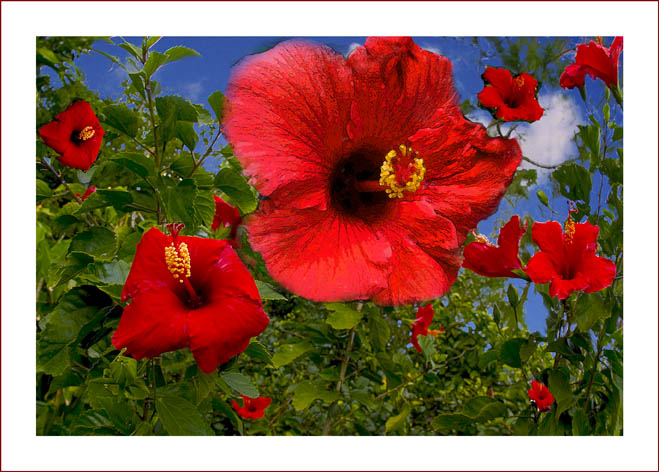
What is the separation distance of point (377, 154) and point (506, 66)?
0.39m

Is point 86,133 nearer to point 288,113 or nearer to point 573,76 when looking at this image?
point 288,113

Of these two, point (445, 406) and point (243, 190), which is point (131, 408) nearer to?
point (243, 190)

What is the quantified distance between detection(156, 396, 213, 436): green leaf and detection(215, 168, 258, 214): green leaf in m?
0.37

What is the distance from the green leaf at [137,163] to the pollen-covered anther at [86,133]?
186 millimetres

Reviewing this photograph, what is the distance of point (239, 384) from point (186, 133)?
465 millimetres

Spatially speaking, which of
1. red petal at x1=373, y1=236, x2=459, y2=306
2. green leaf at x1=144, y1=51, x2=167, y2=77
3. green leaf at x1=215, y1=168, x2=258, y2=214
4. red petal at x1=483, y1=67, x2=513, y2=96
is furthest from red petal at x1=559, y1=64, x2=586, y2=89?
green leaf at x1=144, y1=51, x2=167, y2=77

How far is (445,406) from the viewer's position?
134cm

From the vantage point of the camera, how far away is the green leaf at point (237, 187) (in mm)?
1019

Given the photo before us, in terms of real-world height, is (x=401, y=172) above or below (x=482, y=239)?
above

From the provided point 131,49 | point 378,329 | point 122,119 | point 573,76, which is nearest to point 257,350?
point 378,329

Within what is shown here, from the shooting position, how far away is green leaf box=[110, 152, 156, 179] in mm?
958

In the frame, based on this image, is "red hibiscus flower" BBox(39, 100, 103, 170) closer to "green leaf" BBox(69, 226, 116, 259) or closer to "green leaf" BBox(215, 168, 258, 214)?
"green leaf" BBox(69, 226, 116, 259)

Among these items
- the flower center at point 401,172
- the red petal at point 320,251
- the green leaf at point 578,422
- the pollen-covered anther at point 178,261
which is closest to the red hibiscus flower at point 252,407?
the red petal at point 320,251

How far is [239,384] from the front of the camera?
1015 mm
